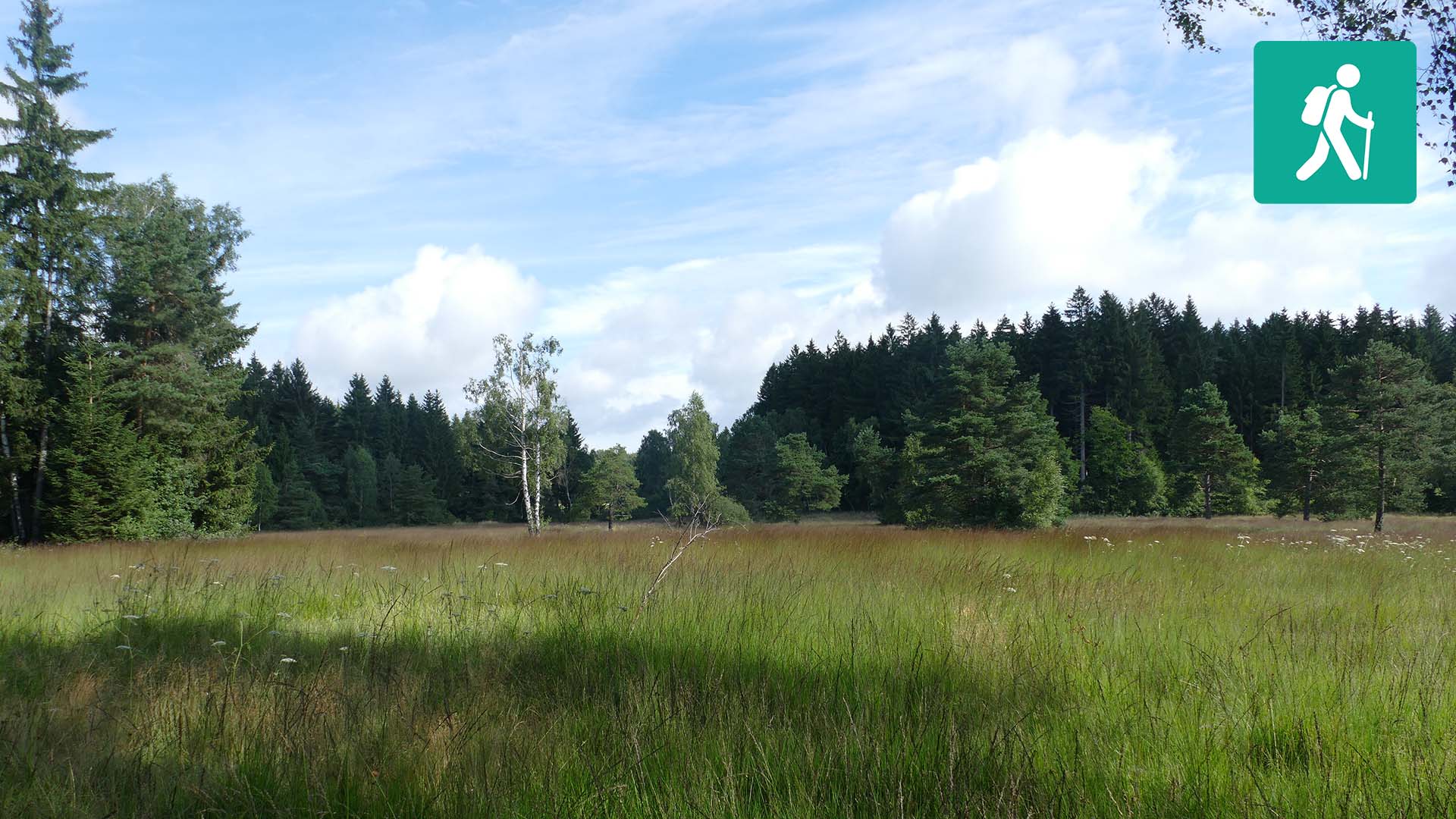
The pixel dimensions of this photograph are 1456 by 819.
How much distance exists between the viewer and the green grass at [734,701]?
2.50 meters

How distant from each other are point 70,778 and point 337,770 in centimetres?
93

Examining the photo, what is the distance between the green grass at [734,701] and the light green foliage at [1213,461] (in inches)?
1708

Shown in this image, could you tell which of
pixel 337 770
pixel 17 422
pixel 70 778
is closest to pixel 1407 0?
pixel 337 770

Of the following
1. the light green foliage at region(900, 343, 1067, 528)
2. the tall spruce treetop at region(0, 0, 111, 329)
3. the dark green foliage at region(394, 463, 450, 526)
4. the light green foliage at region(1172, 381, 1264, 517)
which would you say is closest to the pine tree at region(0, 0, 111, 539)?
the tall spruce treetop at region(0, 0, 111, 329)

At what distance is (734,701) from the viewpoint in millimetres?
3178

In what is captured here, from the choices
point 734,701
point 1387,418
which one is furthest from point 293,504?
point 1387,418

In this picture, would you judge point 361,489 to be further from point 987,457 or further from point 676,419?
point 987,457

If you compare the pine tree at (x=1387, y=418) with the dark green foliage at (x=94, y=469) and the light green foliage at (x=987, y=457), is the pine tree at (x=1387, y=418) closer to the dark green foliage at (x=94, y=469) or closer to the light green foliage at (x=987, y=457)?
the light green foliage at (x=987, y=457)

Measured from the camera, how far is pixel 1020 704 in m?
3.35

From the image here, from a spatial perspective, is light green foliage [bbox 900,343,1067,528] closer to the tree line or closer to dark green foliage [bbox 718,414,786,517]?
the tree line

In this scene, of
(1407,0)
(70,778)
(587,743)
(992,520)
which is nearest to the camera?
(70,778)

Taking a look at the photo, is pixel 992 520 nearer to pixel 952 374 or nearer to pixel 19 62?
pixel 952 374

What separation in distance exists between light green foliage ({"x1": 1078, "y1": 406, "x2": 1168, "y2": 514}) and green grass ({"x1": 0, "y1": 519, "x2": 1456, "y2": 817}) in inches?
1825

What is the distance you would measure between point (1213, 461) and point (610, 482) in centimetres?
3700
